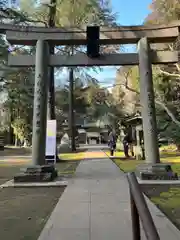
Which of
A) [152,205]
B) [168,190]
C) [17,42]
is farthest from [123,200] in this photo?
[17,42]

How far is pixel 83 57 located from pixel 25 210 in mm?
6052

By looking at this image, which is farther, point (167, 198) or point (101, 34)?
point (101, 34)

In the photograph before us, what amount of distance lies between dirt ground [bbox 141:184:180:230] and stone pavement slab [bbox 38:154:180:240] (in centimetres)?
20

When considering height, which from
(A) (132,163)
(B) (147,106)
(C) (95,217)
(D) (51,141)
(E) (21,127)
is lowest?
(C) (95,217)

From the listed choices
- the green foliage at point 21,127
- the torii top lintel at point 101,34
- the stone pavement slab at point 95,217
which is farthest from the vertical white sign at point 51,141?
the green foliage at point 21,127

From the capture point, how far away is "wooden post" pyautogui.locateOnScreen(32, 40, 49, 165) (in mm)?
9570

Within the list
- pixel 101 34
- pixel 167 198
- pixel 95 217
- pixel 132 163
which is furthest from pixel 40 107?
pixel 132 163

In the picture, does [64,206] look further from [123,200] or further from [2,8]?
[2,8]

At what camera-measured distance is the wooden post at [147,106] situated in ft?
30.9

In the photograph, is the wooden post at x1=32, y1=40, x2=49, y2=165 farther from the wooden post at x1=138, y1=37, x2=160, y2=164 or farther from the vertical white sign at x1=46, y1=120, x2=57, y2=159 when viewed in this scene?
the vertical white sign at x1=46, y1=120, x2=57, y2=159

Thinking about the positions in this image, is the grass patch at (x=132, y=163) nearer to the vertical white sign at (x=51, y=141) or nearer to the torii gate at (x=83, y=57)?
the torii gate at (x=83, y=57)

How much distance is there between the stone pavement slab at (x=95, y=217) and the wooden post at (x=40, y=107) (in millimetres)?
2285

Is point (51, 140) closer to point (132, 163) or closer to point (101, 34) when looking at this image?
point (132, 163)

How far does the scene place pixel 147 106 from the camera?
9664 mm
